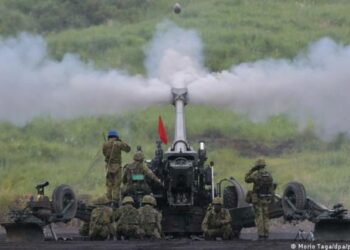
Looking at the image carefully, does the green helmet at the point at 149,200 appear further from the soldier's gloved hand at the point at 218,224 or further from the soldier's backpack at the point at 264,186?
the soldier's backpack at the point at 264,186

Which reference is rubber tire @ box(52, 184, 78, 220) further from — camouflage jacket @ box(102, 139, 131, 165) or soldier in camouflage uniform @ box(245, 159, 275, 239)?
soldier in camouflage uniform @ box(245, 159, 275, 239)

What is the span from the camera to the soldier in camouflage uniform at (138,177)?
3061 cm

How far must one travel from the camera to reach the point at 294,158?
170ft

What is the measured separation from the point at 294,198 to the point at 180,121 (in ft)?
13.3

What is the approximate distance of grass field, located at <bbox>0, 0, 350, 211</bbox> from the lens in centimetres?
4997

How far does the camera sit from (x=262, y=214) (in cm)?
2989

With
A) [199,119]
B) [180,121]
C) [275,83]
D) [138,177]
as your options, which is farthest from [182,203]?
[199,119]

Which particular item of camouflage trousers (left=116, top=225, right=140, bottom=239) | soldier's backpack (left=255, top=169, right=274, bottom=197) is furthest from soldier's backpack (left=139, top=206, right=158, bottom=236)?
soldier's backpack (left=255, top=169, right=274, bottom=197)

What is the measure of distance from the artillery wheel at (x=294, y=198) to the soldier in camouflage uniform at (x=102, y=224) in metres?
3.77

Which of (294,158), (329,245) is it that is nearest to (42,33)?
(294,158)

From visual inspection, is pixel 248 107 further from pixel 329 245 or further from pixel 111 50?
pixel 111 50

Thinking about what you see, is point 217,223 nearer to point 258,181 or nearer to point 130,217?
point 258,181

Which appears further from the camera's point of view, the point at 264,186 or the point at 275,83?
the point at 275,83

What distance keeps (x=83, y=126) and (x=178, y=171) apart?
82.6 feet
